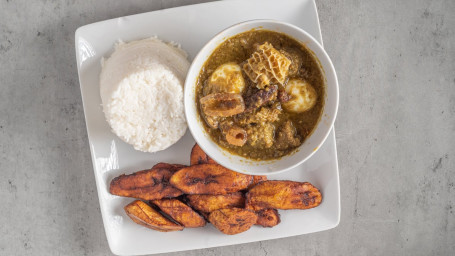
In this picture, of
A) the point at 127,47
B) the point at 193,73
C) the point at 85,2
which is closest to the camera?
the point at 193,73

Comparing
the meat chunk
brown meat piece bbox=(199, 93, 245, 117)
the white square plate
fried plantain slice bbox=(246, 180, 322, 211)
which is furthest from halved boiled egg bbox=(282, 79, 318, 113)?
fried plantain slice bbox=(246, 180, 322, 211)

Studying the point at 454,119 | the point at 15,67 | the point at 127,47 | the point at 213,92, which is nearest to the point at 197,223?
the point at 213,92

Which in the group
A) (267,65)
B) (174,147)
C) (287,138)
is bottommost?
(174,147)

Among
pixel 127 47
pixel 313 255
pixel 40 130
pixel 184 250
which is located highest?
pixel 127 47

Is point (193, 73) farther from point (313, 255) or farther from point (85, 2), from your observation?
point (313, 255)

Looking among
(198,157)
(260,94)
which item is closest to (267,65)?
(260,94)

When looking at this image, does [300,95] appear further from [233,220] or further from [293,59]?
[233,220]

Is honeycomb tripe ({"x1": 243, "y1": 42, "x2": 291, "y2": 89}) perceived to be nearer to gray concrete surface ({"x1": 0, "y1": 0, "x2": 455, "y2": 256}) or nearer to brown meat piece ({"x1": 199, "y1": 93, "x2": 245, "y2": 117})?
brown meat piece ({"x1": 199, "y1": 93, "x2": 245, "y2": 117})

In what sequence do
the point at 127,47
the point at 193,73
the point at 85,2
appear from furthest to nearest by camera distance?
the point at 85,2 → the point at 127,47 → the point at 193,73
